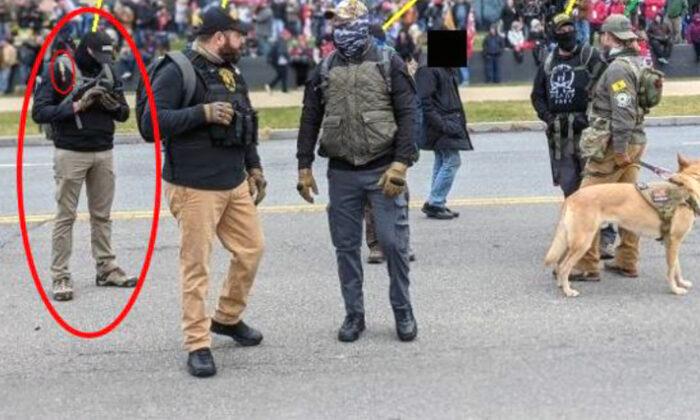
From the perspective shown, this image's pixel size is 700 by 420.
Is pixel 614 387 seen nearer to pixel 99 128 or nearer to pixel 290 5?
pixel 99 128

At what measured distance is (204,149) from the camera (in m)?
5.49

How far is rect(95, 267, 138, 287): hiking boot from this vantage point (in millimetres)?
7527

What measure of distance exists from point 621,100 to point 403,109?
2018mm

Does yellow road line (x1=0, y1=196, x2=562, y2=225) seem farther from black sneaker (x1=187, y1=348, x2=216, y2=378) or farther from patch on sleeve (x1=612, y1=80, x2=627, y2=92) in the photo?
black sneaker (x1=187, y1=348, x2=216, y2=378)

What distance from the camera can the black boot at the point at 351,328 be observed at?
6.12 m

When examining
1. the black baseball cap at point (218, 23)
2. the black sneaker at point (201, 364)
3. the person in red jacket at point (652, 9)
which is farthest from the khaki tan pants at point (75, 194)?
the person in red jacket at point (652, 9)

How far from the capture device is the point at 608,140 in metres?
7.27

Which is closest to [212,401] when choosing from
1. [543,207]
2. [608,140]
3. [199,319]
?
[199,319]

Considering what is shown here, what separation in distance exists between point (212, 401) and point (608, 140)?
351 cm

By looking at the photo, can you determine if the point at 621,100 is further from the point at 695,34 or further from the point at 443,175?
the point at 695,34

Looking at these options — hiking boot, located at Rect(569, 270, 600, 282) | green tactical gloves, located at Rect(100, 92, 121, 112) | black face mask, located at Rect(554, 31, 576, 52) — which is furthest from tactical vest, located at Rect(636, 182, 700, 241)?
green tactical gloves, located at Rect(100, 92, 121, 112)

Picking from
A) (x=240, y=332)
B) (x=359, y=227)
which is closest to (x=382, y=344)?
(x=359, y=227)

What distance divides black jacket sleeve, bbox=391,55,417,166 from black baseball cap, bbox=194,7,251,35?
2.92 feet

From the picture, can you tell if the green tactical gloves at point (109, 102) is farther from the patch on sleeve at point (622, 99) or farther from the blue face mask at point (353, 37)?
the patch on sleeve at point (622, 99)
